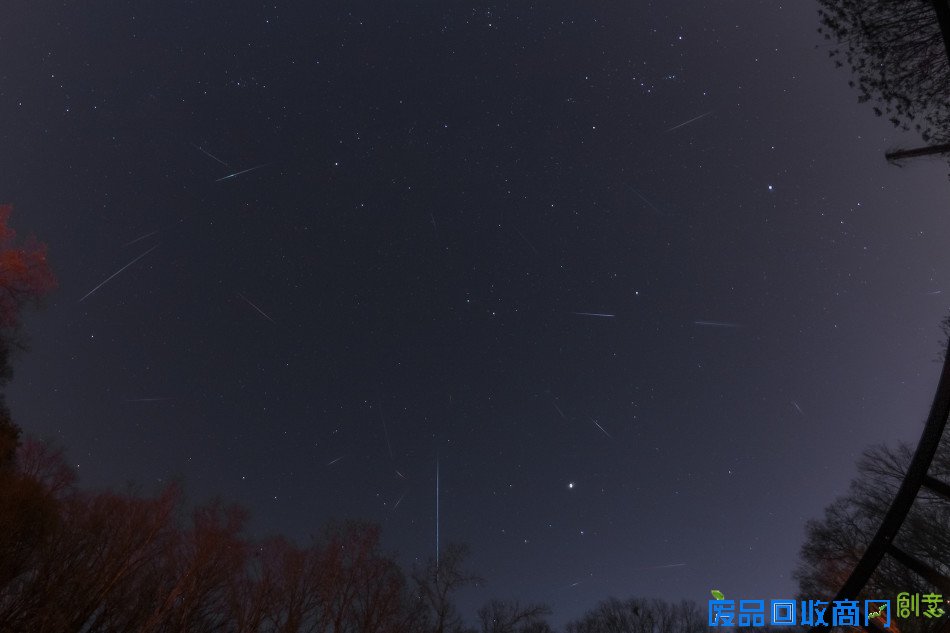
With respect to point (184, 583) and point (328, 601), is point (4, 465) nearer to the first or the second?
point (184, 583)

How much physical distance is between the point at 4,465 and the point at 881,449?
3643cm

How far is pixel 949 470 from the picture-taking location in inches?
542

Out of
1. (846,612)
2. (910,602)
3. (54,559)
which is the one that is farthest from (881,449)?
(54,559)

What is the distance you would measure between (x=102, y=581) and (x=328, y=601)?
8.35m

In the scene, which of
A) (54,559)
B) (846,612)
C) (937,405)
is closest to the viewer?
(937,405)

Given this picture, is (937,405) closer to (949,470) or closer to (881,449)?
(949,470)

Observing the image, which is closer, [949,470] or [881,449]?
[949,470]

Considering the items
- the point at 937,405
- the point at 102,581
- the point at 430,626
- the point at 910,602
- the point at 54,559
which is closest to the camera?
the point at 937,405

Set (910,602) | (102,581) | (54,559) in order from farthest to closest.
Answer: (54,559) → (102,581) → (910,602)

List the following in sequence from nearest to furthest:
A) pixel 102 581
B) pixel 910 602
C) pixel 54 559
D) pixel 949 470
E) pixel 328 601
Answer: pixel 910 602 → pixel 949 470 → pixel 102 581 → pixel 54 559 → pixel 328 601

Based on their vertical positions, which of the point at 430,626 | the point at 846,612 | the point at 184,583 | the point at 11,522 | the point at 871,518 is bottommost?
the point at 430,626

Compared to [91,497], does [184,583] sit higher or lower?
lower

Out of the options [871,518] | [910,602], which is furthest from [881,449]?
[910,602]

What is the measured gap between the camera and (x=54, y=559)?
54.2ft
